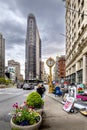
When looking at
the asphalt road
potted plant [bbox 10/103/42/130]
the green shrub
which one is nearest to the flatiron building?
the asphalt road

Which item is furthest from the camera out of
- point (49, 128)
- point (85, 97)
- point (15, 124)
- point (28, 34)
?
point (28, 34)

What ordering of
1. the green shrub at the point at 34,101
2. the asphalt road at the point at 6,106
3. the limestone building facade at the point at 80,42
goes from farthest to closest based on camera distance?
the limestone building facade at the point at 80,42 < the green shrub at the point at 34,101 < the asphalt road at the point at 6,106

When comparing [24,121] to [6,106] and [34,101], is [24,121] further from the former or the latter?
[6,106]

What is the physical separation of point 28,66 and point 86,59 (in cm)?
13742

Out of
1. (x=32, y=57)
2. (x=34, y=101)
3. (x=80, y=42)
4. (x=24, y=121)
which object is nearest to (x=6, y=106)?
(x=34, y=101)

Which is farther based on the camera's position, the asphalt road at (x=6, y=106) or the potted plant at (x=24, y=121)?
the asphalt road at (x=6, y=106)

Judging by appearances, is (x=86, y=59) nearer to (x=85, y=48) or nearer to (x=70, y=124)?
(x=85, y=48)

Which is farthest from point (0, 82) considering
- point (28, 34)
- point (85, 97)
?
point (85, 97)

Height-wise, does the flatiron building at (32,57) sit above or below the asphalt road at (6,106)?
above

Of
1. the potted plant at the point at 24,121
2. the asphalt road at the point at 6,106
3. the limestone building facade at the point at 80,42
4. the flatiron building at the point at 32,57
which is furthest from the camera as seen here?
the flatiron building at the point at 32,57

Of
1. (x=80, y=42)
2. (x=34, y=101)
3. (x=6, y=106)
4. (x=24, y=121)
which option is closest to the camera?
(x=24, y=121)

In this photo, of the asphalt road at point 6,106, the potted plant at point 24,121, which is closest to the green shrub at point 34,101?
the asphalt road at point 6,106

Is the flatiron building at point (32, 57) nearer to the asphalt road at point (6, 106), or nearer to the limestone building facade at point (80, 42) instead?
the limestone building facade at point (80, 42)

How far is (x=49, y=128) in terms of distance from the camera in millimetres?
8977
